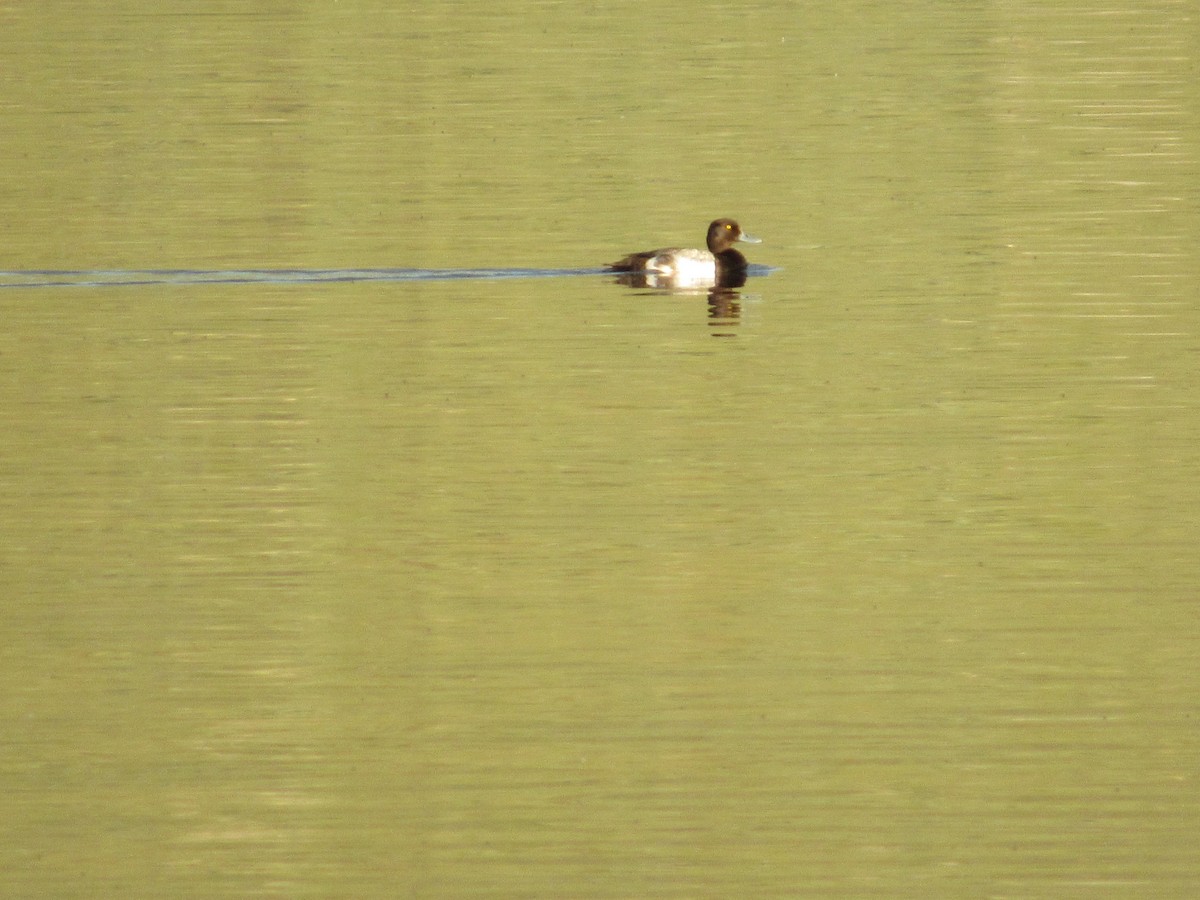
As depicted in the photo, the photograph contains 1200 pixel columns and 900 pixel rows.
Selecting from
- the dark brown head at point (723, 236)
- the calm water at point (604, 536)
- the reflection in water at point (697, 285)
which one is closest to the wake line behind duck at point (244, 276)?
the calm water at point (604, 536)

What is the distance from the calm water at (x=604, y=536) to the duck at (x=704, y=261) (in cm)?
35

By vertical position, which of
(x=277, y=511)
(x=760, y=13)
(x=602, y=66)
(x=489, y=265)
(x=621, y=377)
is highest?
(x=760, y=13)

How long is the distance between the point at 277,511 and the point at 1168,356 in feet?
22.4

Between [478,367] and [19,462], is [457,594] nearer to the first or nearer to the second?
[19,462]

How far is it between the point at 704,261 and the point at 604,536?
948cm

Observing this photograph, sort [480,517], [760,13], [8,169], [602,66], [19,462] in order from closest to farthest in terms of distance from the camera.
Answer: [480,517]
[19,462]
[8,169]
[602,66]
[760,13]

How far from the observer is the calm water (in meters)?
9.76

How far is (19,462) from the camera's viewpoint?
51.0 ft

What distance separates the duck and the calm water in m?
0.35

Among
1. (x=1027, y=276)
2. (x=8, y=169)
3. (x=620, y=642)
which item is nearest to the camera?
(x=620, y=642)

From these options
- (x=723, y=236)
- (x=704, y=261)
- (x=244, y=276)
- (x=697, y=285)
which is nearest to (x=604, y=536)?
(x=244, y=276)

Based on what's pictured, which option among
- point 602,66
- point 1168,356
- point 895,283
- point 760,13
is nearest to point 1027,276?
point 895,283

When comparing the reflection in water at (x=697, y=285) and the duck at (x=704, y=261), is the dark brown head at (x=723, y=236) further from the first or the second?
the reflection in water at (x=697, y=285)

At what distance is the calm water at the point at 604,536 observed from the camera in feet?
32.0
